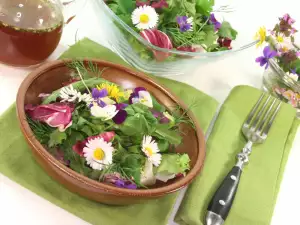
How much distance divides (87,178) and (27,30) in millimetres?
309

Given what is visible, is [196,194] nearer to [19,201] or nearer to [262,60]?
[19,201]

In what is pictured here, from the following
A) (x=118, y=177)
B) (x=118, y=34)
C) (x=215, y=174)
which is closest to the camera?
(x=118, y=177)

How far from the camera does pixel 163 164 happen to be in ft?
1.97

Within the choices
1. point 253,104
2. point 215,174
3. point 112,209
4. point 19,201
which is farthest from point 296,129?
point 19,201

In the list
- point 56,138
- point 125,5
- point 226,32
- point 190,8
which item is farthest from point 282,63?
point 56,138

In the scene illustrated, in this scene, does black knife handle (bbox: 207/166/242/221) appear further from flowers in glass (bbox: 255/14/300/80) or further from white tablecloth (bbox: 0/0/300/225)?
flowers in glass (bbox: 255/14/300/80)

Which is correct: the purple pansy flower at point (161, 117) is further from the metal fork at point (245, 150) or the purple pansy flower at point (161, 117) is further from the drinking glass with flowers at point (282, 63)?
the drinking glass with flowers at point (282, 63)

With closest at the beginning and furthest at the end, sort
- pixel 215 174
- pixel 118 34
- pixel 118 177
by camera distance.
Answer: pixel 118 177, pixel 215 174, pixel 118 34

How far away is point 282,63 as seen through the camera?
37.1 inches

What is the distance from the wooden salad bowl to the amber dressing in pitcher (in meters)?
0.07

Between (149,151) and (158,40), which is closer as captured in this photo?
(149,151)

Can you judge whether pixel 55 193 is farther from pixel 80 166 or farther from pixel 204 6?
pixel 204 6

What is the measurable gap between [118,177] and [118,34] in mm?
363

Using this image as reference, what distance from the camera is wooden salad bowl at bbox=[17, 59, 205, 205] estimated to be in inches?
20.5
